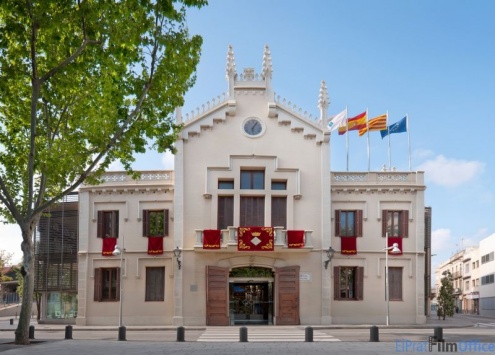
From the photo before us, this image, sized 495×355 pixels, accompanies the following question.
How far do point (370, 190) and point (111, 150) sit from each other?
787 inches

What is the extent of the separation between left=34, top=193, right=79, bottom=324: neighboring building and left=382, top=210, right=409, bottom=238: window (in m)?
21.7

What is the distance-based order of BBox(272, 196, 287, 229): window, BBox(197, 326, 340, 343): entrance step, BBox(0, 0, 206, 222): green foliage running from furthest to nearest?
BBox(272, 196, 287, 229): window → BBox(197, 326, 340, 343): entrance step → BBox(0, 0, 206, 222): green foliage

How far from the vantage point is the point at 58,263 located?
147 ft

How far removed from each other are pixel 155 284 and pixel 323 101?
53.1ft

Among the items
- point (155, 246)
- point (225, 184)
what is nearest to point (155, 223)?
point (155, 246)

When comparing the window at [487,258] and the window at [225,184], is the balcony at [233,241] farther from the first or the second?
the window at [487,258]

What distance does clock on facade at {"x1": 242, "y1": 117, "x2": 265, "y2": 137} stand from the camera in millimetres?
40531

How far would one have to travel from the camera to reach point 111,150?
26484mm

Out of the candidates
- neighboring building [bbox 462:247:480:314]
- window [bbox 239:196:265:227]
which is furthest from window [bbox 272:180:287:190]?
neighboring building [bbox 462:247:480:314]

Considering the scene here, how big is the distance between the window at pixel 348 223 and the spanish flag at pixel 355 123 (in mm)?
5940

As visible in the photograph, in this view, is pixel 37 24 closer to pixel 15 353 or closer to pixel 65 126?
pixel 65 126

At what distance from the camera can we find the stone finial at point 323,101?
41031 mm

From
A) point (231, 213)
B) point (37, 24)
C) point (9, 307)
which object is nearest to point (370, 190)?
point (231, 213)

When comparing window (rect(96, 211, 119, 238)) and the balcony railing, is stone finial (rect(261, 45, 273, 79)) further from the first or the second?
window (rect(96, 211, 119, 238))
